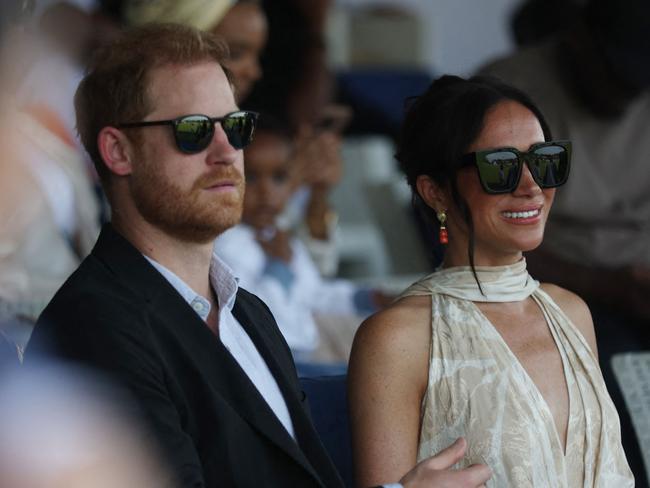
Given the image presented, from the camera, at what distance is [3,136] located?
140cm

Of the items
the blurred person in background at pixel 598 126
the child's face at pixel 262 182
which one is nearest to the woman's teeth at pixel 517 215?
the blurred person in background at pixel 598 126

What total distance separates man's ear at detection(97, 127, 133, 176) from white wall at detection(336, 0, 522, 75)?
7116mm

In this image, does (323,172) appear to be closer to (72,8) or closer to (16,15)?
(72,8)

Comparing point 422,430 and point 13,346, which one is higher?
point 13,346

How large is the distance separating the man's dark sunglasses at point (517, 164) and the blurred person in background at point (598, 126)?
1.54m

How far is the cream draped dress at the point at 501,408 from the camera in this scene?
2.29 m

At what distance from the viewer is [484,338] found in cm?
241

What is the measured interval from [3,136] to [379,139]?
19.4 feet

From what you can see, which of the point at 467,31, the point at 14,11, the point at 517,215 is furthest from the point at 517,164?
the point at 467,31

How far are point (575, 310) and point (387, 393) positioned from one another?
1.77 ft

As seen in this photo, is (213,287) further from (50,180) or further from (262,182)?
(262,182)

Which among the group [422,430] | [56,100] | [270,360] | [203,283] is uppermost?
[56,100]

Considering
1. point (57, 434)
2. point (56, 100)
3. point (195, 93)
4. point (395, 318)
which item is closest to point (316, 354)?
point (56, 100)

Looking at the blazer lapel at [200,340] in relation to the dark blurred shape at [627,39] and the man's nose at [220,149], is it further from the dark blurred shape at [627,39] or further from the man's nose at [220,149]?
the dark blurred shape at [627,39]
